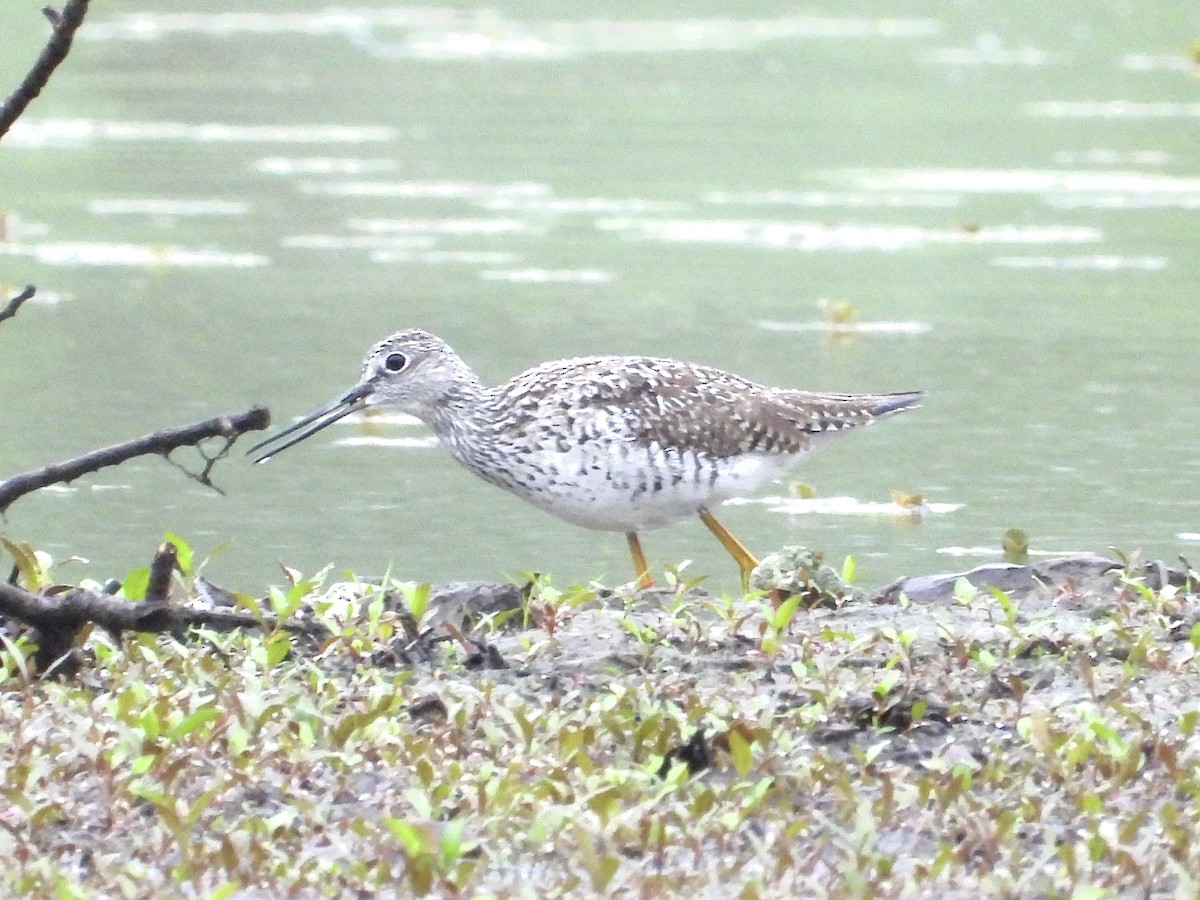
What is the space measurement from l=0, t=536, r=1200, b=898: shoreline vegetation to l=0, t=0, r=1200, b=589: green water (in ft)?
6.49

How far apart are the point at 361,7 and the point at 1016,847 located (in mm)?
25342

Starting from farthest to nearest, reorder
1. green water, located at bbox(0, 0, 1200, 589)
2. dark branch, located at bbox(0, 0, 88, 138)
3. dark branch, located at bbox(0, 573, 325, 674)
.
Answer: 1. green water, located at bbox(0, 0, 1200, 589)
2. dark branch, located at bbox(0, 573, 325, 674)
3. dark branch, located at bbox(0, 0, 88, 138)

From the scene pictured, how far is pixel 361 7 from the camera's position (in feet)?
96.4

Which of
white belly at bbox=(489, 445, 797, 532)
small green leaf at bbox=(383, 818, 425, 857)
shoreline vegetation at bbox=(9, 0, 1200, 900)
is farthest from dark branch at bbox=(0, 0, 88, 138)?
white belly at bbox=(489, 445, 797, 532)

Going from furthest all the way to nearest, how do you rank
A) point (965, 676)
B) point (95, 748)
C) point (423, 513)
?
1. point (423, 513)
2. point (965, 676)
3. point (95, 748)

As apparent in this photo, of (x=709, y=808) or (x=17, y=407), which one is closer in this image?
(x=709, y=808)

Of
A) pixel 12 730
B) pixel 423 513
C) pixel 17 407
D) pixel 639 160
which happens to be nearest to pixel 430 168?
pixel 639 160

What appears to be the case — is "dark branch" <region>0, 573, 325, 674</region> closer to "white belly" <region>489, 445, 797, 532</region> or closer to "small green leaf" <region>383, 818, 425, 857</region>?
"small green leaf" <region>383, 818, 425, 857</region>

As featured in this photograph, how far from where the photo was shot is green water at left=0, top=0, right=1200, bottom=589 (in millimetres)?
9789

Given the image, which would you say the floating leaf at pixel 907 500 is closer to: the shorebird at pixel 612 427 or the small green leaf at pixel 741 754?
the shorebird at pixel 612 427

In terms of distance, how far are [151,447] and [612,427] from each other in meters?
2.26

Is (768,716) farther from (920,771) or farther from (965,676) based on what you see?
(965,676)

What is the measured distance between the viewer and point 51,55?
5.98 meters

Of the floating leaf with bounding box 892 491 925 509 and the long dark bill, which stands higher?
the long dark bill
